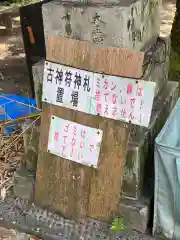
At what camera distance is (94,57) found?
2855 mm

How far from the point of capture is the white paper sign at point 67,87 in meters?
2.92

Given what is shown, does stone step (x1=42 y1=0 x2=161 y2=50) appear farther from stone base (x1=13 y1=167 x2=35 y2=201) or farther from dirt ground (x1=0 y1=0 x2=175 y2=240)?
dirt ground (x1=0 y1=0 x2=175 y2=240)

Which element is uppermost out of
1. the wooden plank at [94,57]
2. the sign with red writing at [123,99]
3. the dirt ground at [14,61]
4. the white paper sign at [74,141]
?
the wooden plank at [94,57]

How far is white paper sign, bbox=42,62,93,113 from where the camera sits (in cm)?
292

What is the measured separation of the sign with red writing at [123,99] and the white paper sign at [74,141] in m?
0.21

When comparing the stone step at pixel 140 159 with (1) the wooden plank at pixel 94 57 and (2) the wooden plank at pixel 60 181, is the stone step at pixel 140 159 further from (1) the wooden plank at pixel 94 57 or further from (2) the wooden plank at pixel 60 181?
(1) the wooden plank at pixel 94 57

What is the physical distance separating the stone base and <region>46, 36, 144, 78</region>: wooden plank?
120 cm

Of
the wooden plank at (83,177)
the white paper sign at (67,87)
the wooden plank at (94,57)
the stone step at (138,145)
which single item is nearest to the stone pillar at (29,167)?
the wooden plank at (83,177)

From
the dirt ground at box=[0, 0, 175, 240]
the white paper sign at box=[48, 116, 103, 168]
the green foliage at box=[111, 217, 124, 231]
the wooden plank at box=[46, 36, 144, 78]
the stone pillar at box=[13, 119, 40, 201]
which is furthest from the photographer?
the dirt ground at box=[0, 0, 175, 240]

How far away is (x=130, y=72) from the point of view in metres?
2.73

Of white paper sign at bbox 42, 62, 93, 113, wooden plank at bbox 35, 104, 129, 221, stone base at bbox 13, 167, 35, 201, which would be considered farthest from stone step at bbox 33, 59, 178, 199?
stone base at bbox 13, 167, 35, 201

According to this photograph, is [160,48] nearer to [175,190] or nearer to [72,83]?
[72,83]

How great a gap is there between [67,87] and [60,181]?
2.80 ft

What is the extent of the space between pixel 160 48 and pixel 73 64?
1.02m
